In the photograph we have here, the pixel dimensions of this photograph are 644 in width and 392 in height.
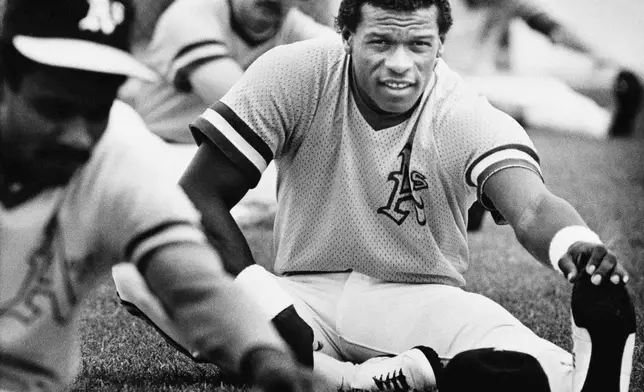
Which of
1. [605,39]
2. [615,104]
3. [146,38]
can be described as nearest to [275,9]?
[146,38]

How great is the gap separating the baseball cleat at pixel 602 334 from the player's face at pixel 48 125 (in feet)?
3.86

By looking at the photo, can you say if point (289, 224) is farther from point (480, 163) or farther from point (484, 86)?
point (484, 86)

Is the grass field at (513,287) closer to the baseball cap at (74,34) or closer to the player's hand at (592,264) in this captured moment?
the player's hand at (592,264)

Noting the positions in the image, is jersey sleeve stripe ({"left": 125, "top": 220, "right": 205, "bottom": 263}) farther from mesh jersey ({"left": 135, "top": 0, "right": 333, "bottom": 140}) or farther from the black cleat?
the black cleat

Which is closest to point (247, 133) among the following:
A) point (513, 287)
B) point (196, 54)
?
point (513, 287)

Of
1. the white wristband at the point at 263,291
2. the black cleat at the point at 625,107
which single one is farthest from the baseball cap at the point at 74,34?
the black cleat at the point at 625,107

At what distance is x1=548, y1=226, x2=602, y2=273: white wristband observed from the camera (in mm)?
3127

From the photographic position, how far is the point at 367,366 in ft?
11.5

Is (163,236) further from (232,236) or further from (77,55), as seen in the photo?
(232,236)

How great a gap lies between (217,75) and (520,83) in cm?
601

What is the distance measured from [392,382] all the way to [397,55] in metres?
0.89

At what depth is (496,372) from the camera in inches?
116

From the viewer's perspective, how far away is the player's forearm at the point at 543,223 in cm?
323

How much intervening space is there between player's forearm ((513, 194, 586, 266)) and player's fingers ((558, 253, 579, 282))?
0.12 metres
